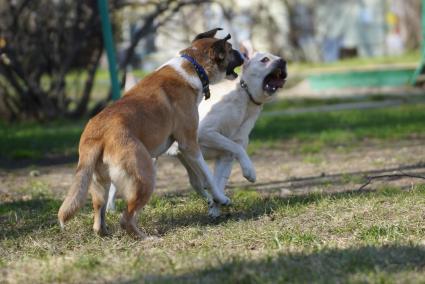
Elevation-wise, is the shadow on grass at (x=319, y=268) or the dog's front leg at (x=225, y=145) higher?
the shadow on grass at (x=319, y=268)

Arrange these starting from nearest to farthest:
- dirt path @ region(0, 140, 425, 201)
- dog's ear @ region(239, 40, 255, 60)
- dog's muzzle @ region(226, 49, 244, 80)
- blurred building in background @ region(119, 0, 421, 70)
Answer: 1. dog's muzzle @ region(226, 49, 244, 80)
2. dog's ear @ region(239, 40, 255, 60)
3. dirt path @ region(0, 140, 425, 201)
4. blurred building in background @ region(119, 0, 421, 70)

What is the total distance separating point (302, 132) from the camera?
12961 millimetres

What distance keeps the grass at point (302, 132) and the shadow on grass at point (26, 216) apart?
143 inches

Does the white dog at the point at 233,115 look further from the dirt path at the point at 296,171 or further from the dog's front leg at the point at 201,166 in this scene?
the dirt path at the point at 296,171

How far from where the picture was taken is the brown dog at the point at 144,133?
571cm

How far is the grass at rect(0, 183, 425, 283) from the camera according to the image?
4.55 m

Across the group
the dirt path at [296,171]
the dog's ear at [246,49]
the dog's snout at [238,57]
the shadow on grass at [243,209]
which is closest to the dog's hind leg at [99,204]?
the shadow on grass at [243,209]

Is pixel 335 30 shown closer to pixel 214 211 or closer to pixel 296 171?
pixel 296 171

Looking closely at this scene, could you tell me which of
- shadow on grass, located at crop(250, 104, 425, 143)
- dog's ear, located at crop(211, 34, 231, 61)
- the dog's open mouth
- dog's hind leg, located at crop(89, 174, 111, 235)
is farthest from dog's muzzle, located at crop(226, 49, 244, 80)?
shadow on grass, located at crop(250, 104, 425, 143)

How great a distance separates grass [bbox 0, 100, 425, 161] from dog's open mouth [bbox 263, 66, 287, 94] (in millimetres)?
3361

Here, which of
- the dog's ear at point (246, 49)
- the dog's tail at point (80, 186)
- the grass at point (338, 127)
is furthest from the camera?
the grass at point (338, 127)

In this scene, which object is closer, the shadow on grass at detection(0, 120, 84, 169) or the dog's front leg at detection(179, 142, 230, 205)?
the dog's front leg at detection(179, 142, 230, 205)

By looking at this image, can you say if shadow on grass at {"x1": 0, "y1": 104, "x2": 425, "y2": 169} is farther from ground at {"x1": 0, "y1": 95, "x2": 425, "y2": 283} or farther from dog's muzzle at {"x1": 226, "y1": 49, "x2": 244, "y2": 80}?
dog's muzzle at {"x1": 226, "y1": 49, "x2": 244, "y2": 80}

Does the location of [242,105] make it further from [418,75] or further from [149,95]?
[418,75]
